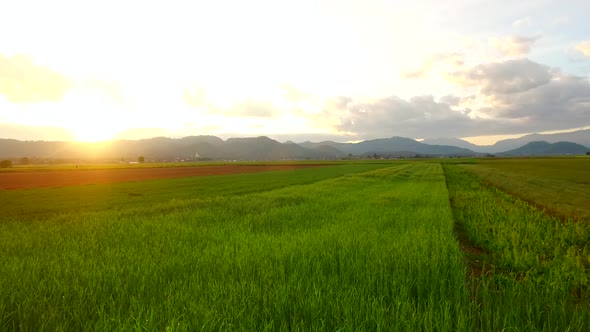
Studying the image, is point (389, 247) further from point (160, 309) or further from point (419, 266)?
point (160, 309)

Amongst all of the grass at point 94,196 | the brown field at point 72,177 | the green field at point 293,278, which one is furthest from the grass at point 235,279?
the brown field at point 72,177

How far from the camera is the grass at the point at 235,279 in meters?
4.40

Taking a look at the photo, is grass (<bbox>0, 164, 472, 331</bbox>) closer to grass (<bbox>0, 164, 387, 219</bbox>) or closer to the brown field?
grass (<bbox>0, 164, 387, 219</bbox>)

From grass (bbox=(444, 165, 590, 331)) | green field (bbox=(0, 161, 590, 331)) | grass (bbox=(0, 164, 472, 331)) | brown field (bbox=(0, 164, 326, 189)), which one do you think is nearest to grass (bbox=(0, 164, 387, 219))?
green field (bbox=(0, 161, 590, 331))

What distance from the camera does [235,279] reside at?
6.24 meters

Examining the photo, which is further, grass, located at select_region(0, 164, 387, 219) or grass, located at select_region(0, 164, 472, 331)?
grass, located at select_region(0, 164, 387, 219)

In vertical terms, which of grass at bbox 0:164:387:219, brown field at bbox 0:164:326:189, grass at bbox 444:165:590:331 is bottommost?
brown field at bbox 0:164:326:189

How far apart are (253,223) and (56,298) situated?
8303 mm

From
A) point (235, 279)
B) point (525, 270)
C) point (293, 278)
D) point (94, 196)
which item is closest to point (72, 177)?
point (94, 196)

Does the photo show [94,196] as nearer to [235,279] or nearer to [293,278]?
[235,279]

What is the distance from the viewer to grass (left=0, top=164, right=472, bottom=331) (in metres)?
4.40

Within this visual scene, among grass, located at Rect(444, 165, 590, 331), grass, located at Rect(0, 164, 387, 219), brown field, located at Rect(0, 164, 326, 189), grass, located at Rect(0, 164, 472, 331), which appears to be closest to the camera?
grass, located at Rect(0, 164, 472, 331)

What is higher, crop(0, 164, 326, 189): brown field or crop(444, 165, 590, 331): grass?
crop(444, 165, 590, 331): grass

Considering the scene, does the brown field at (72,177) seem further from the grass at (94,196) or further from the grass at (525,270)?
the grass at (525,270)
